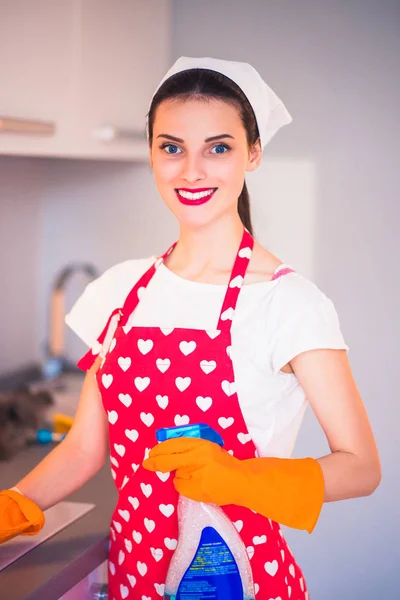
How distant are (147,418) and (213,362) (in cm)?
14

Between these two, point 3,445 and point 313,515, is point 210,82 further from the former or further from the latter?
point 3,445

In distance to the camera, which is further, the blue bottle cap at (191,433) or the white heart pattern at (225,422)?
the white heart pattern at (225,422)

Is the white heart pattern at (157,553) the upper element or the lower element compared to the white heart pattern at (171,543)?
lower

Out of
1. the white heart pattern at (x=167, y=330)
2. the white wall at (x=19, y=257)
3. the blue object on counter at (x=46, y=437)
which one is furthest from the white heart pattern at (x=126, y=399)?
the white wall at (x=19, y=257)

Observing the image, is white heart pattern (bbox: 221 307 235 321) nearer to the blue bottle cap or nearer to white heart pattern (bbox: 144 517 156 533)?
the blue bottle cap

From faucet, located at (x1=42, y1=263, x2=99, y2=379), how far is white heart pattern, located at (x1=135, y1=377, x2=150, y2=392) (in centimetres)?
107

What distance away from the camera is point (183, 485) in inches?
40.2

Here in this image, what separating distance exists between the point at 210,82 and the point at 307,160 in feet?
2.91

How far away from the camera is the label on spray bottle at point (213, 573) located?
1.04 meters

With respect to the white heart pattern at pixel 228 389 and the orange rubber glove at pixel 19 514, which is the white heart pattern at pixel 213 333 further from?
the orange rubber glove at pixel 19 514

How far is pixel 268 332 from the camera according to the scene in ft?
3.74

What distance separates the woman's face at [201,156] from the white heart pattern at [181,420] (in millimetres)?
293

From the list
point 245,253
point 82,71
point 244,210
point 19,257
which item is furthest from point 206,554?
point 19,257

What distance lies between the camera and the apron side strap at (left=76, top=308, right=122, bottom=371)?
4.19 feet
